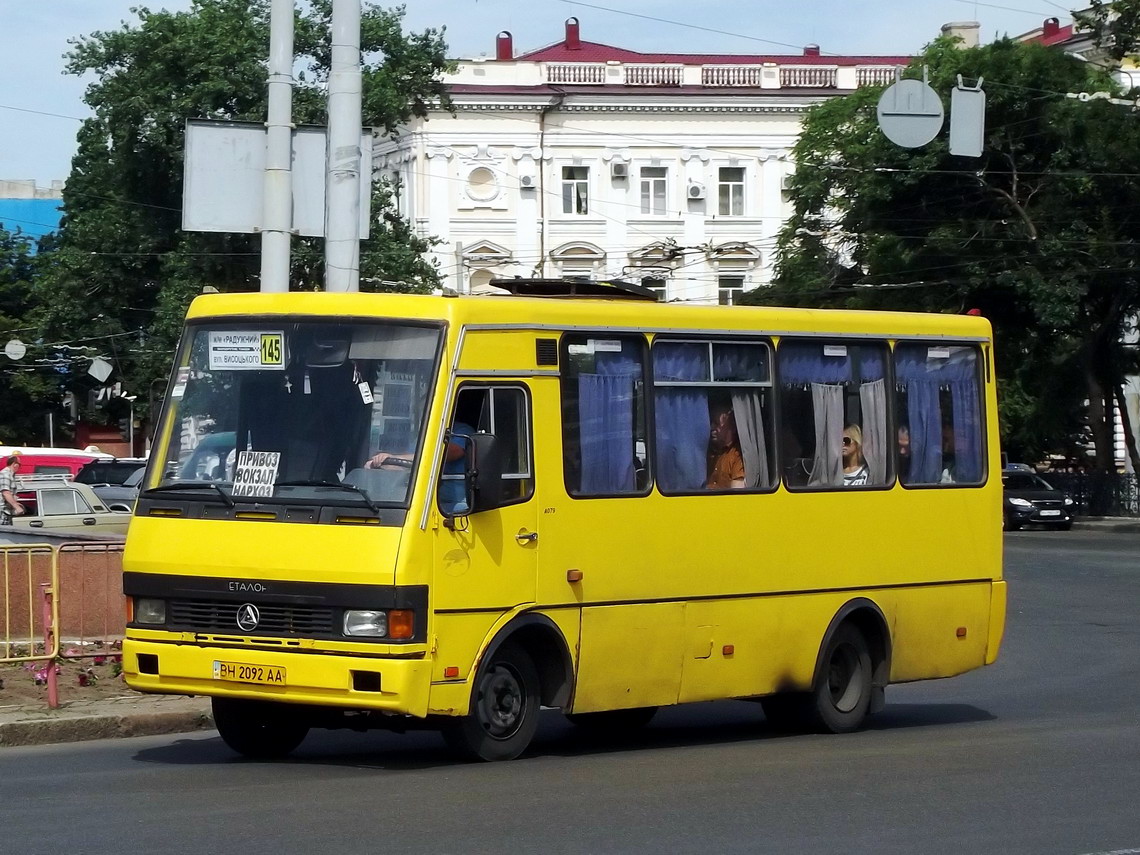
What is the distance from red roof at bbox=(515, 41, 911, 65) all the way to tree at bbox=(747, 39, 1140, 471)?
65.2ft

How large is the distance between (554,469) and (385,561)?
56.2 inches

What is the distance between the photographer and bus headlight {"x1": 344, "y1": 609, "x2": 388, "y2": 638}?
9.52 m

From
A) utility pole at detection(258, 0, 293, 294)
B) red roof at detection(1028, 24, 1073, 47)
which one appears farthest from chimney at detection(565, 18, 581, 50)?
utility pole at detection(258, 0, 293, 294)

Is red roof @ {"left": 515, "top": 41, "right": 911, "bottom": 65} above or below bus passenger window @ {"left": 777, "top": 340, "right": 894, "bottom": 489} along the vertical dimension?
above

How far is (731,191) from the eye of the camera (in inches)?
2766

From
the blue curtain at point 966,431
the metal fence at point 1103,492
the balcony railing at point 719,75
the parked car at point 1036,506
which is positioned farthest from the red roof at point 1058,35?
the blue curtain at point 966,431

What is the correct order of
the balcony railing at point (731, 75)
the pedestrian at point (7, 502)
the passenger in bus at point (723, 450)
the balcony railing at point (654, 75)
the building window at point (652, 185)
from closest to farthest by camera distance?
the passenger in bus at point (723, 450) < the pedestrian at point (7, 502) < the balcony railing at point (654, 75) < the balcony railing at point (731, 75) < the building window at point (652, 185)

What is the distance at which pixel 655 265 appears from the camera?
68.6 metres

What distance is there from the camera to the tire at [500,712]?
395 inches

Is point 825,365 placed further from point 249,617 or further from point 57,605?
point 57,605

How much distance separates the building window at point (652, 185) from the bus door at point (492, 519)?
59379 millimetres

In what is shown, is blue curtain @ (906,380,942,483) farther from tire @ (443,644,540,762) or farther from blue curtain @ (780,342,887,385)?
tire @ (443,644,540,762)

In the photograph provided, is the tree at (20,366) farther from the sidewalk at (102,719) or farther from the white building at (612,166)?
the sidewalk at (102,719)

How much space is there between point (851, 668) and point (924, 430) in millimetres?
1837
